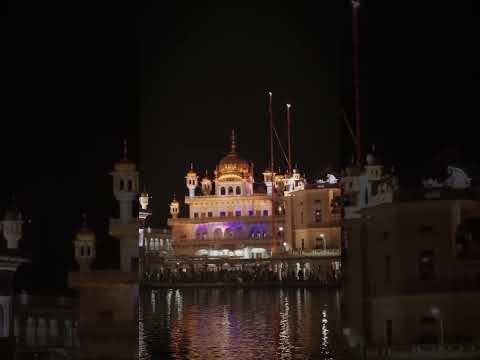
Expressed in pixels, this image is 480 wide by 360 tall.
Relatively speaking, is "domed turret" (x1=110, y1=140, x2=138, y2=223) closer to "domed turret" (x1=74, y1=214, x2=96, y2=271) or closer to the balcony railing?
"domed turret" (x1=74, y1=214, x2=96, y2=271)

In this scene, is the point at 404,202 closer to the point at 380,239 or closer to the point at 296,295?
the point at 380,239

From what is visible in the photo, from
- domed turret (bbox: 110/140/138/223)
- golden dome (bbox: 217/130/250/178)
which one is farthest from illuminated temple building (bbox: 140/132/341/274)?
domed turret (bbox: 110/140/138/223)

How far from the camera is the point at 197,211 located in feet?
255

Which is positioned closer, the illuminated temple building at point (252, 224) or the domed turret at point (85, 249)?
the domed turret at point (85, 249)

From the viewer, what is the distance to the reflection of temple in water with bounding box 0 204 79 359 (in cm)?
2097

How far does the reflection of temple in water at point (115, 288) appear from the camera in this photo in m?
25.6

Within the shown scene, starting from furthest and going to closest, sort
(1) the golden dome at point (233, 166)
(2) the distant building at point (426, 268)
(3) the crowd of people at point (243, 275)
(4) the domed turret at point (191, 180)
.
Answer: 1. (4) the domed turret at point (191, 180)
2. (1) the golden dome at point (233, 166)
3. (3) the crowd of people at point (243, 275)
4. (2) the distant building at point (426, 268)

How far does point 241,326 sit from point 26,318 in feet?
40.6

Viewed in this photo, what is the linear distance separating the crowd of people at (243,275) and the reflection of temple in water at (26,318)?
35201 millimetres

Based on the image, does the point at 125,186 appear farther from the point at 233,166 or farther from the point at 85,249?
the point at 233,166

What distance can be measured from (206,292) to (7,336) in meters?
35.8

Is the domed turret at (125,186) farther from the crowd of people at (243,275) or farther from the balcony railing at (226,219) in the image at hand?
the balcony railing at (226,219)

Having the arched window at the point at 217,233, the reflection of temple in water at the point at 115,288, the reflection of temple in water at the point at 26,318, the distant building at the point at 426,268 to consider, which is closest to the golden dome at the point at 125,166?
the reflection of temple in water at the point at 115,288

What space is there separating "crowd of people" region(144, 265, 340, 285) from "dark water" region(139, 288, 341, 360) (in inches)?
298
